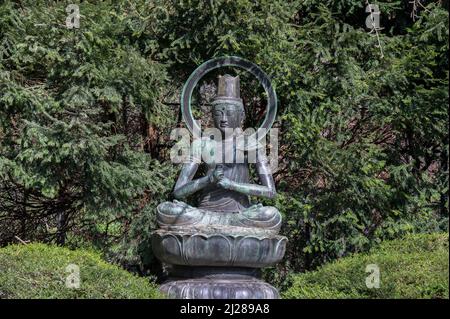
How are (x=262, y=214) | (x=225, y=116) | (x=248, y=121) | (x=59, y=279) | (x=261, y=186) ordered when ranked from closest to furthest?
(x=59, y=279), (x=262, y=214), (x=261, y=186), (x=225, y=116), (x=248, y=121)

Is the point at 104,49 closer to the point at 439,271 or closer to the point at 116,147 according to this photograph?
the point at 116,147

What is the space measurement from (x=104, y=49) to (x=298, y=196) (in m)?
2.68

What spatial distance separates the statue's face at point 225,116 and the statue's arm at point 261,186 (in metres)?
0.48

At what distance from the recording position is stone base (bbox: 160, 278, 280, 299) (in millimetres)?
6879

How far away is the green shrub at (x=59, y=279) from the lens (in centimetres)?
605

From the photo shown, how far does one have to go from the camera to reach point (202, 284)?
6961mm

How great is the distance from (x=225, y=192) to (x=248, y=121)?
89.3 inches

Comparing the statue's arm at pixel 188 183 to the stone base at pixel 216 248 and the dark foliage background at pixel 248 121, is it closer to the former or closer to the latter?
the stone base at pixel 216 248

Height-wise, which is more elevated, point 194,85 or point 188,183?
point 194,85

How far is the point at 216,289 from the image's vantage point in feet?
22.6

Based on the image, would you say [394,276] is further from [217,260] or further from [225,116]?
[225,116]

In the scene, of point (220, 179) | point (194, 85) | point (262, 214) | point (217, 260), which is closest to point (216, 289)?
point (217, 260)

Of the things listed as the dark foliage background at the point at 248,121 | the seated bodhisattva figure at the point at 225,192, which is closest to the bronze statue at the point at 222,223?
the seated bodhisattva figure at the point at 225,192
